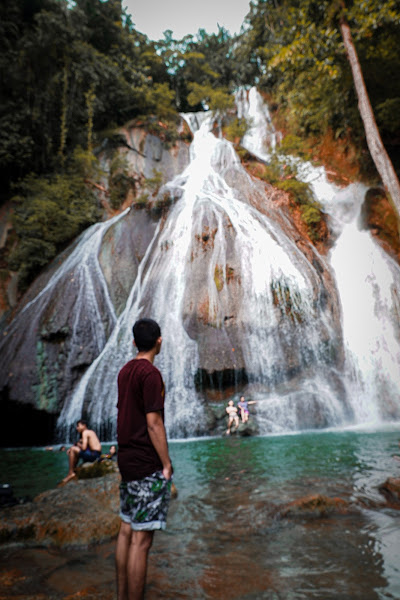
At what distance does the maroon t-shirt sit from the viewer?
1.98m

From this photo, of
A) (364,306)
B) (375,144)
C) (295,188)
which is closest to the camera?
(375,144)

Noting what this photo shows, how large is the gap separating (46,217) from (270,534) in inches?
572

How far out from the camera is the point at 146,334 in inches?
88.8

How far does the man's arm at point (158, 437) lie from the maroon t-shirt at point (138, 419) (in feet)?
0.10

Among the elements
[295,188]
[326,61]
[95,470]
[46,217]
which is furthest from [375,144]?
[46,217]

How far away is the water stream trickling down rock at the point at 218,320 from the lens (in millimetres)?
9773

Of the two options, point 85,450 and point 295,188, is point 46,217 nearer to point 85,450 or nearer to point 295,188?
point 295,188

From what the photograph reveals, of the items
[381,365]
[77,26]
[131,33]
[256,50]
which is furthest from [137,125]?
[381,365]

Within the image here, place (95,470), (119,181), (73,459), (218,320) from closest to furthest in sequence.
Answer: (95,470) → (73,459) → (218,320) → (119,181)

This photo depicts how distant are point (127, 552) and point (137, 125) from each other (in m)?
23.2

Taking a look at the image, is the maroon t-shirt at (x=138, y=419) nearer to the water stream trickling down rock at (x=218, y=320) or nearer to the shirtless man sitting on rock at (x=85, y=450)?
the shirtless man sitting on rock at (x=85, y=450)

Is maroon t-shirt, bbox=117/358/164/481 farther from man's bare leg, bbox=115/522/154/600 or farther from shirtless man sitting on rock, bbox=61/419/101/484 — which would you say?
shirtless man sitting on rock, bbox=61/419/101/484

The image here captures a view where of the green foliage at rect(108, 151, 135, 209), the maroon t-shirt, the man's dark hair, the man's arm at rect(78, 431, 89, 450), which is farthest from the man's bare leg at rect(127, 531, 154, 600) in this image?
the green foliage at rect(108, 151, 135, 209)

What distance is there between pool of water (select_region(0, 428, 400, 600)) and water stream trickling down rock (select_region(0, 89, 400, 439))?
11.3 feet
